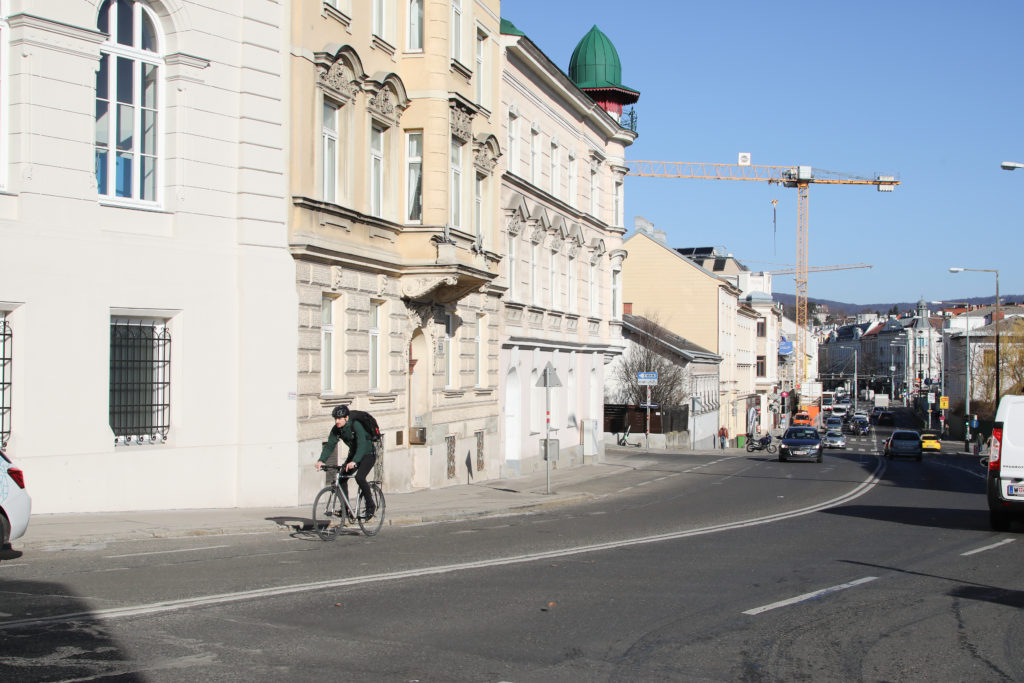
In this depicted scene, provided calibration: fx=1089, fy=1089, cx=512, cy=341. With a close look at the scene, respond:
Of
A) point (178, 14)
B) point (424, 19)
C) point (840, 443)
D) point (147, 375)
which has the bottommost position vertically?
point (840, 443)

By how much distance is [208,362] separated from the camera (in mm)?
17297

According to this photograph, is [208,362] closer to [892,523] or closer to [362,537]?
[362,537]

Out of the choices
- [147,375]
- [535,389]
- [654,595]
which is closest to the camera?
[654,595]

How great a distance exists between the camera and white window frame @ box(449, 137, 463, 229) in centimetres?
2433

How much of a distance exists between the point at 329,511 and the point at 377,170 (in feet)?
31.0

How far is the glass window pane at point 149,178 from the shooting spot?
1670cm

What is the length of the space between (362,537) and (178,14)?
339 inches

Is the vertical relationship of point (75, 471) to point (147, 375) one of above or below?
below

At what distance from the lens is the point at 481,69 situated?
27281mm

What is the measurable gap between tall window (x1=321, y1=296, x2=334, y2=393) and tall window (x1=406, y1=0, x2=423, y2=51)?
6.57 meters

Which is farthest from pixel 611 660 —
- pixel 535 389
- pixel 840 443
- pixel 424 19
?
pixel 840 443

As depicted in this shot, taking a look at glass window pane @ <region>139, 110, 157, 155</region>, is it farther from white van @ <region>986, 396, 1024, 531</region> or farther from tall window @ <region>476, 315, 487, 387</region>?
white van @ <region>986, 396, 1024, 531</region>

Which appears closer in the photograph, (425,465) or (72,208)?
(72,208)

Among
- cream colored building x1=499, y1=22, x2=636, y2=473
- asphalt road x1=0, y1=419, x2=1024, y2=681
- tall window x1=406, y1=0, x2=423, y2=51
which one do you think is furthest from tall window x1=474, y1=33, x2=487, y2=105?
asphalt road x1=0, y1=419, x2=1024, y2=681
